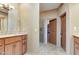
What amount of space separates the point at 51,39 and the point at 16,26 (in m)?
0.62

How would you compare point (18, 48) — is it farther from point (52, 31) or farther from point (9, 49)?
point (52, 31)

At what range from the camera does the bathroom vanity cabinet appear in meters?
2.14

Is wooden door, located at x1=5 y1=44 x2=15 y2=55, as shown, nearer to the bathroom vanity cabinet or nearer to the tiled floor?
the bathroom vanity cabinet

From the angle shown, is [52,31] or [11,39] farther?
[52,31]

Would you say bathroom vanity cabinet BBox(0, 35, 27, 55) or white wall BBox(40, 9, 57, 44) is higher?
white wall BBox(40, 9, 57, 44)

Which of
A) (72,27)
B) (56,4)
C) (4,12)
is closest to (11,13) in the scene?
(4,12)

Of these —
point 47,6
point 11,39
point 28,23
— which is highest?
point 47,6

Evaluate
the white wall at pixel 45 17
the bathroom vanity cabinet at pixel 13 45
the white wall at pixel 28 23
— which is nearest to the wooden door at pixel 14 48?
the bathroom vanity cabinet at pixel 13 45

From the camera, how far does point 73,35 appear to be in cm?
222

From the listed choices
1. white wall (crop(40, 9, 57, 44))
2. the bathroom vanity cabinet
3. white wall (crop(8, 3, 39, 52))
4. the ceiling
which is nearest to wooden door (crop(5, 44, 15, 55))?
the bathroom vanity cabinet

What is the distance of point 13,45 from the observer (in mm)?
2289

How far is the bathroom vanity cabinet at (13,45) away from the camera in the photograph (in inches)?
84.4

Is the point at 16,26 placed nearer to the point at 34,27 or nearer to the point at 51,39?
the point at 34,27

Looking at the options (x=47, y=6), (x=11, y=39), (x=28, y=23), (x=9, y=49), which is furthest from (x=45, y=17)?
(x=9, y=49)
